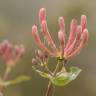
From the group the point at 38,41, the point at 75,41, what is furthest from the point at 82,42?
the point at 38,41

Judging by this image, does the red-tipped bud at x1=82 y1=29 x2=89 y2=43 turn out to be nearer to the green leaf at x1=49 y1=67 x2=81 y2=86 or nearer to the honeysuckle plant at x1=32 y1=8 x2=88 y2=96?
the honeysuckle plant at x1=32 y1=8 x2=88 y2=96

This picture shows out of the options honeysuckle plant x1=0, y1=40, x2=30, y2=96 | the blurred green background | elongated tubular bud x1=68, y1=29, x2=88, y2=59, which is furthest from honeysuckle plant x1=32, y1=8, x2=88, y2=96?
the blurred green background

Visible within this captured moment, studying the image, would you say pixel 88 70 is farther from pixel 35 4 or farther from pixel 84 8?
pixel 35 4

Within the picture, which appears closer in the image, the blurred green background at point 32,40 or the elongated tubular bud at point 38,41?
the elongated tubular bud at point 38,41

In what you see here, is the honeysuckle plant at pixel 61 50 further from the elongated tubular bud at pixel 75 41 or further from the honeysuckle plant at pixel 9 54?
the honeysuckle plant at pixel 9 54

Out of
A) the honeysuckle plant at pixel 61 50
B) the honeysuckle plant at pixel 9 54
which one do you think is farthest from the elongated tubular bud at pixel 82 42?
the honeysuckle plant at pixel 9 54

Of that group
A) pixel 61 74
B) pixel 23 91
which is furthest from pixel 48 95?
pixel 23 91
